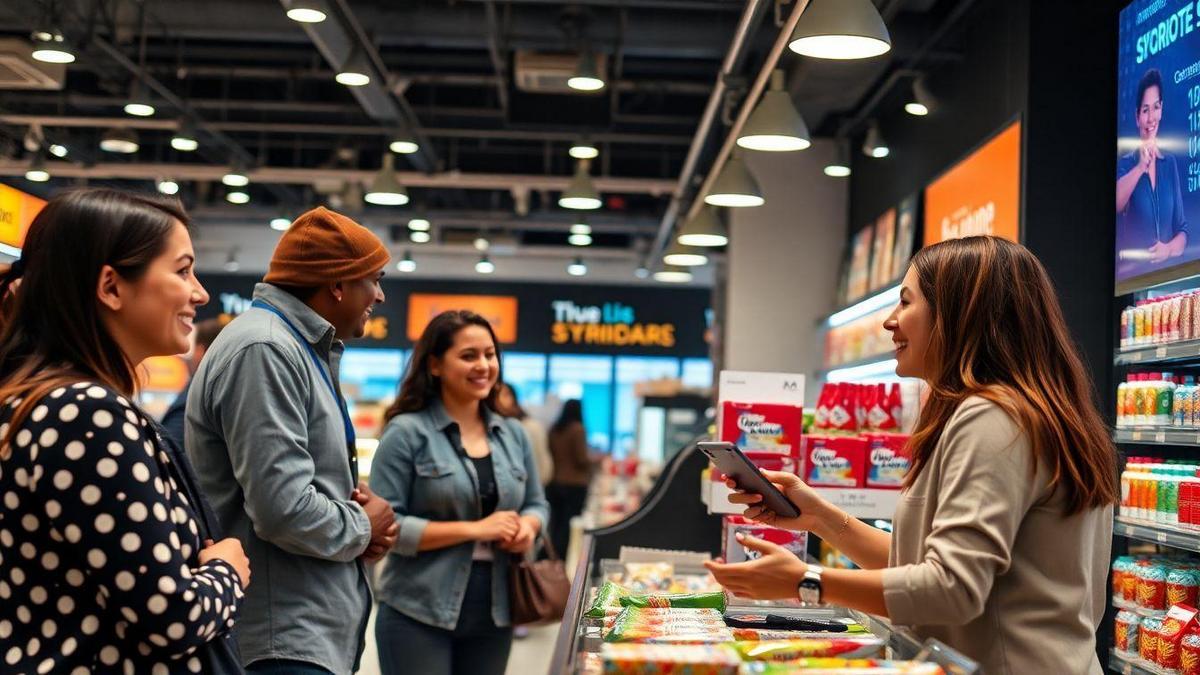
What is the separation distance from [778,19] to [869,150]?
3.20 metres

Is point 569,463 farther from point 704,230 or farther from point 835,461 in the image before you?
point 835,461

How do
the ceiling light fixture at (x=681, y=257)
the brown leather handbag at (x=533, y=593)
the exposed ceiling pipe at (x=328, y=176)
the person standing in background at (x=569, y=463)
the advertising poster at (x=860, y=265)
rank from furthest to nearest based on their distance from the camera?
the exposed ceiling pipe at (x=328, y=176), the person standing in background at (x=569, y=463), the ceiling light fixture at (x=681, y=257), the advertising poster at (x=860, y=265), the brown leather handbag at (x=533, y=593)

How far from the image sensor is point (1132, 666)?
14.4 feet

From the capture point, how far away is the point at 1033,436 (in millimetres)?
2115

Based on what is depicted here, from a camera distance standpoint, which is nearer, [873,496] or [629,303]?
[873,496]

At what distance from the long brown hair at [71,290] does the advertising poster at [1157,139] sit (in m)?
3.66

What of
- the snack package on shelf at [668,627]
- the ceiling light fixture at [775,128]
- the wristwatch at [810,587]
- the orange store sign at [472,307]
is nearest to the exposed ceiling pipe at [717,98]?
the ceiling light fixture at [775,128]

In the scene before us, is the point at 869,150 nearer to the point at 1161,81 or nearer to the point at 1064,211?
the point at 1064,211

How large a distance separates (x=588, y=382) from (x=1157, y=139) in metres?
15.9

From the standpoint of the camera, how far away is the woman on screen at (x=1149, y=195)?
4.59 meters

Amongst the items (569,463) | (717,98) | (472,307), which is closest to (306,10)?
(717,98)

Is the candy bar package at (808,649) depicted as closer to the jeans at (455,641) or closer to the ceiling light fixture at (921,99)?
the jeans at (455,641)

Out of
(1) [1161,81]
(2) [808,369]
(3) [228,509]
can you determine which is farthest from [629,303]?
(3) [228,509]

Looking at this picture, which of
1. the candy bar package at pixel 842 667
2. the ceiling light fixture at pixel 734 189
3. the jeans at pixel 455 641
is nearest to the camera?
the candy bar package at pixel 842 667
